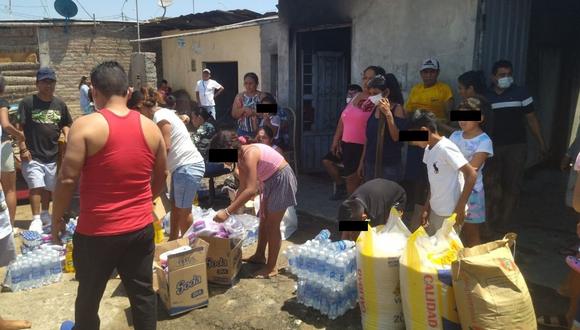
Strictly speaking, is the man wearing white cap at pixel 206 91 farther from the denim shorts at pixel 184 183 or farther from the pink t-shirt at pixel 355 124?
the denim shorts at pixel 184 183

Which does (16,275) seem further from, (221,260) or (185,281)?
(221,260)

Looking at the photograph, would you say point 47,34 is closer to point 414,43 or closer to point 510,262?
point 414,43

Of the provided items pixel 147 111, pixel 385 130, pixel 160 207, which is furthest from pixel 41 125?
pixel 385 130

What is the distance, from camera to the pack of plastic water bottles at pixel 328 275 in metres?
3.48

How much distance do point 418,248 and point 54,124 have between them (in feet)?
14.4

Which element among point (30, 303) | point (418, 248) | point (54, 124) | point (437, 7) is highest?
point (437, 7)

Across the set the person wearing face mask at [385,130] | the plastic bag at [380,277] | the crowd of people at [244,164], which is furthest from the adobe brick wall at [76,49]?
the plastic bag at [380,277]

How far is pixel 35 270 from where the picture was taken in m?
4.21

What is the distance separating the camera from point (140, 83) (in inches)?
558

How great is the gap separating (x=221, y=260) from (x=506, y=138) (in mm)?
3166

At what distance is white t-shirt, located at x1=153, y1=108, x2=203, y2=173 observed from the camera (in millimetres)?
4379

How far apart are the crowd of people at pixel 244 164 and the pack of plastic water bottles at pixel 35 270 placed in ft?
1.72

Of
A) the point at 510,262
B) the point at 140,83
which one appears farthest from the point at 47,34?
the point at 510,262

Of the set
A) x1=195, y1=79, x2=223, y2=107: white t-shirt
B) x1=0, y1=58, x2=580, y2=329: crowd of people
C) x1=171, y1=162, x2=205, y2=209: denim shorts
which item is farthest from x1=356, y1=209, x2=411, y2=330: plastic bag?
x1=195, y1=79, x2=223, y2=107: white t-shirt
